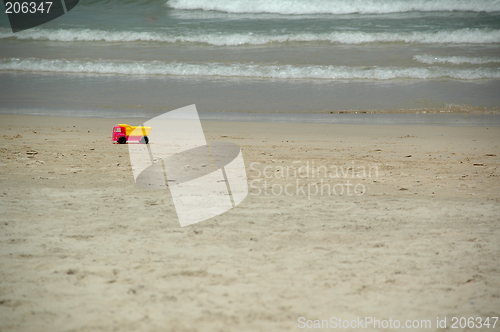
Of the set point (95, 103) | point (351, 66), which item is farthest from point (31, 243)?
point (351, 66)

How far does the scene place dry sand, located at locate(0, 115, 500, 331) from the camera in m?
1.93

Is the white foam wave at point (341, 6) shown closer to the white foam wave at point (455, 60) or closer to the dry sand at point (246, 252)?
the white foam wave at point (455, 60)

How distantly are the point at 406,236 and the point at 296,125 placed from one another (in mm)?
4174

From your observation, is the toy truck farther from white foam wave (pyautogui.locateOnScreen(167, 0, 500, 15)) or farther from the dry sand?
white foam wave (pyautogui.locateOnScreen(167, 0, 500, 15))

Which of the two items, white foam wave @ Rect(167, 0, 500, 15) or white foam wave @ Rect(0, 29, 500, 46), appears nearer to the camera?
white foam wave @ Rect(0, 29, 500, 46)

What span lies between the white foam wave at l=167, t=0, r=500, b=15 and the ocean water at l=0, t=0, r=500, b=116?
0.04 meters

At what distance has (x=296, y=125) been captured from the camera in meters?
6.68

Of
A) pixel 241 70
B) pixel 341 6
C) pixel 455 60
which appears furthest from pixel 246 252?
pixel 341 6

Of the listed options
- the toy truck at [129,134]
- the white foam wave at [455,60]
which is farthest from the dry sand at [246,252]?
the white foam wave at [455,60]

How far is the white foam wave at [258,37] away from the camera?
42.0 feet

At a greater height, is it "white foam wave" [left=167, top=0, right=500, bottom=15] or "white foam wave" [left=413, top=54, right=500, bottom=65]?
"white foam wave" [left=167, top=0, right=500, bottom=15]

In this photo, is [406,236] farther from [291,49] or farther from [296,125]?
[291,49]

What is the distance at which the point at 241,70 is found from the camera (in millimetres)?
10875

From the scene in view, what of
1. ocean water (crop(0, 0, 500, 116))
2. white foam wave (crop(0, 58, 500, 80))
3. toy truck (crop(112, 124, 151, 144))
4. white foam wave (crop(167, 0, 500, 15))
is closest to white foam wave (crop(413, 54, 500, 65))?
ocean water (crop(0, 0, 500, 116))
